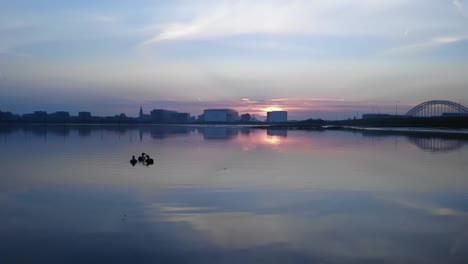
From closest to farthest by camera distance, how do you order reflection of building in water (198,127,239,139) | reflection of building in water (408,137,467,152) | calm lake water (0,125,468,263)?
1. calm lake water (0,125,468,263)
2. reflection of building in water (408,137,467,152)
3. reflection of building in water (198,127,239,139)

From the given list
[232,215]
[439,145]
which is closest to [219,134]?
[439,145]

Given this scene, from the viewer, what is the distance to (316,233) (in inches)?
339

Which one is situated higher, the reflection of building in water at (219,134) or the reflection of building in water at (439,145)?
the reflection of building in water at (219,134)

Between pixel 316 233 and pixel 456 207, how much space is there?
4.80 meters

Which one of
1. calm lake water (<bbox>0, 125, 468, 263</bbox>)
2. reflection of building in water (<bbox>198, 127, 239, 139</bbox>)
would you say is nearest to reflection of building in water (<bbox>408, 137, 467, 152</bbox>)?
calm lake water (<bbox>0, 125, 468, 263</bbox>)

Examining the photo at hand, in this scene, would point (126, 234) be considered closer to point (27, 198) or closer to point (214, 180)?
point (27, 198)

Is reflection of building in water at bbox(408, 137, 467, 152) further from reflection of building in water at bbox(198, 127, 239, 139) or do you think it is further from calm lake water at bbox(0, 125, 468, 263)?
reflection of building in water at bbox(198, 127, 239, 139)

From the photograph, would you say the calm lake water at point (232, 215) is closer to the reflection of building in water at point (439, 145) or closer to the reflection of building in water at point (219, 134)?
the reflection of building in water at point (439, 145)

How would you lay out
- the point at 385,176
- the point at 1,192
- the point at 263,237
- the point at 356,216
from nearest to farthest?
the point at 263,237 → the point at 356,216 → the point at 1,192 → the point at 385,176

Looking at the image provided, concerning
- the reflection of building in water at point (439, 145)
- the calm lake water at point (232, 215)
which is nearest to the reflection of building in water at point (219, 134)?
the reflection of building in water at point (439, 145)

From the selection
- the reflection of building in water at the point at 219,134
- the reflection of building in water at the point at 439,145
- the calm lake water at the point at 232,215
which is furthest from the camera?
the reflection of building in water at the point at 219,134

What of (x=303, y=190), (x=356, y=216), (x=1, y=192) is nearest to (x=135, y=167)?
(x=1, y=192)

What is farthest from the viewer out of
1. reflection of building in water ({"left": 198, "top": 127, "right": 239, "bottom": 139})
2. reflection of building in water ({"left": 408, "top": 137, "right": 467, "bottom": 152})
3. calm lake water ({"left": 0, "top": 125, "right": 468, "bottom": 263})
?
reflection of building in water ({"left": 198, "top": 127, "right": 239, "bottom": 139})

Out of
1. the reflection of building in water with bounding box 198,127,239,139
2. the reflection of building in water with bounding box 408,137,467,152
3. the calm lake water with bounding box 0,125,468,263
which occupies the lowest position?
the calm lake water with bounding box 0,125,468,263
